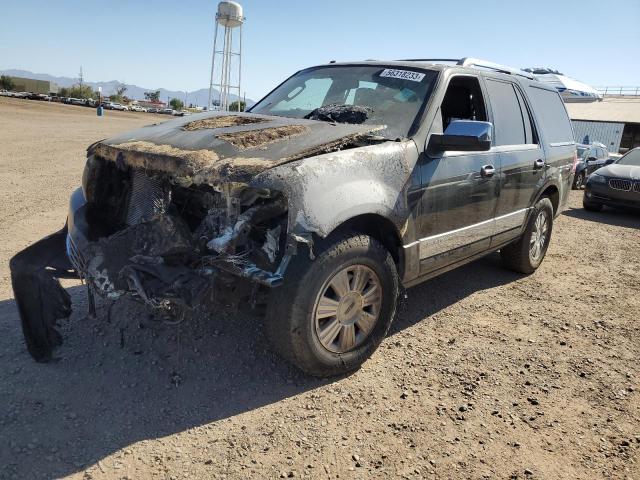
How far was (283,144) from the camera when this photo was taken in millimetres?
3051

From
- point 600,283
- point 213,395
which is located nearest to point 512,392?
point 213,395

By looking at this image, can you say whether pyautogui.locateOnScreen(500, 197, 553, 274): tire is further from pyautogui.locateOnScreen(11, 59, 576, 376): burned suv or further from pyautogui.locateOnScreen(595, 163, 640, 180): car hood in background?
pyautogui.locateOnScreen(595, 163, 640, 180): car hood in background

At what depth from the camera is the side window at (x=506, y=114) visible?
4449 millimetres

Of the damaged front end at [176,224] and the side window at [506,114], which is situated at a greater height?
the side window at [506,114]

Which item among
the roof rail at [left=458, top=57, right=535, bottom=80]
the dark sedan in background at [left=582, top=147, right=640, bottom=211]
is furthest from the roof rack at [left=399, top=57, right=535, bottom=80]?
the dark sedan in background at [left=582, top=147, right=640, bottom=211]

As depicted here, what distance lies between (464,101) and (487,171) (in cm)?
70

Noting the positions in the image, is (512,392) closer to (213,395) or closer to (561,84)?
(213,395)

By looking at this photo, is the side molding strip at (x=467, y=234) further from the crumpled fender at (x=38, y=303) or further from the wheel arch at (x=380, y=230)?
the crumpled fender at (x=38, y=303)

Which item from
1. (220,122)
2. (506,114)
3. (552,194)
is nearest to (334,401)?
(220,122)

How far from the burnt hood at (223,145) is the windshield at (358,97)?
301 mm

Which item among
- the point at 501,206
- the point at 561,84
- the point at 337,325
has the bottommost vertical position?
the point at 337,325

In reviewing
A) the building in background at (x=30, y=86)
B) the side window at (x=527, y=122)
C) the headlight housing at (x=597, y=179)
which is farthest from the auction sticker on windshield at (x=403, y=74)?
the building in background at (x=30, y=86)

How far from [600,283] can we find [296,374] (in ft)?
13.1

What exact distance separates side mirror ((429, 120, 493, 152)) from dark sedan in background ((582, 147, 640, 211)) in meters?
8.23
